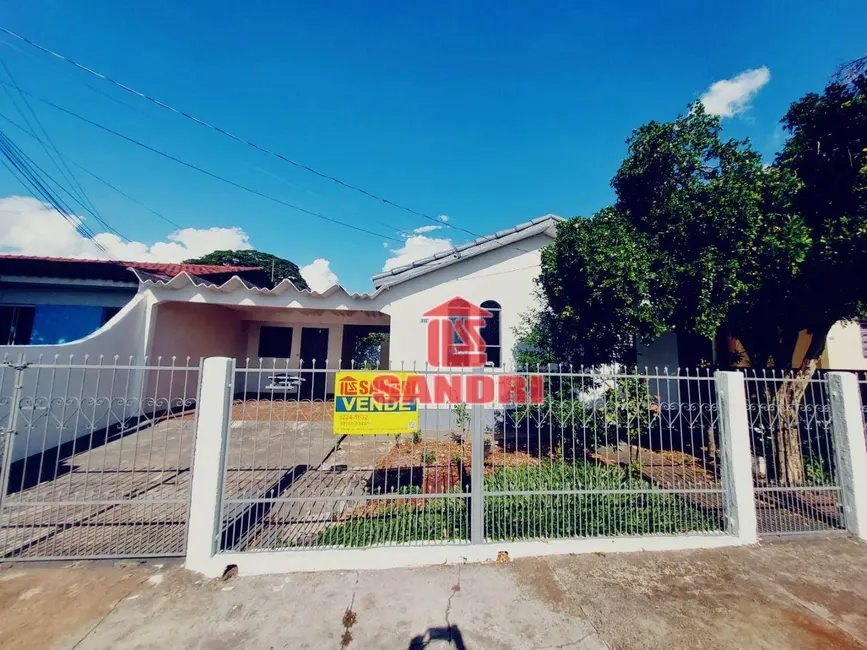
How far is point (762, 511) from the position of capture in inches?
178

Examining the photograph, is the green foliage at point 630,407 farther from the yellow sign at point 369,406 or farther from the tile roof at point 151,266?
the tile roof at point 151,266

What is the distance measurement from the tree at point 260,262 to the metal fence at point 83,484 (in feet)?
78.4

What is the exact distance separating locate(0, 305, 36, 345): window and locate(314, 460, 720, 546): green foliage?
11.5 metres

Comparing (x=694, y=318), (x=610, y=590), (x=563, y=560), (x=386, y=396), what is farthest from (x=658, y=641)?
(x=694, y=318)

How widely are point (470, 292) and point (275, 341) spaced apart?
7.88m

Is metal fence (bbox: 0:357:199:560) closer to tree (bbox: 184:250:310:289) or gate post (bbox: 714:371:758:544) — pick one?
gate post (bbox: 714:371:758:544)

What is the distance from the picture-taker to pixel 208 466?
11.0 feet

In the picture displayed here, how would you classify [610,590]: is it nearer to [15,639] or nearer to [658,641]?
[658,641]

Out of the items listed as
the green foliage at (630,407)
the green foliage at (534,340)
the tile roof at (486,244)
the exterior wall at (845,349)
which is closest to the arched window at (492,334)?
the green foliage at (534,340)

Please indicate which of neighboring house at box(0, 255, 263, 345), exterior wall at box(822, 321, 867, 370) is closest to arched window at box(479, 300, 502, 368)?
exterior wall at box(822, 321, 867, 370)

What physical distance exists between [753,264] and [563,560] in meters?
4.80

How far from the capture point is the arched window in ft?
29.4

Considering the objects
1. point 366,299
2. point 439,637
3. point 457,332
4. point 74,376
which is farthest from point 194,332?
point 439,637

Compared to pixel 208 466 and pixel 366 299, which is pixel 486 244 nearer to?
pixel 366 299
